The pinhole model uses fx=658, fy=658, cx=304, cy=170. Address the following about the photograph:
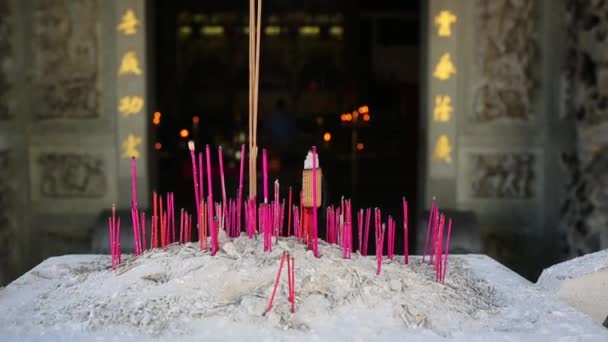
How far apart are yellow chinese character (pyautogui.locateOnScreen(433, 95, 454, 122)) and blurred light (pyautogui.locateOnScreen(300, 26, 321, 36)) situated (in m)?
4.17

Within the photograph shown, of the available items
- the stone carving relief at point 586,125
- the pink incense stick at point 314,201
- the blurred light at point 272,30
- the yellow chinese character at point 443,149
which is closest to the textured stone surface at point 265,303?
the pink incense stick at point 314,201

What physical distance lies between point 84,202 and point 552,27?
2451mm

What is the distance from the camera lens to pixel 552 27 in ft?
10.5

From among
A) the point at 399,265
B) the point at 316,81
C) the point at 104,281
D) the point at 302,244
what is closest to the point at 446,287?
the point at 399,265

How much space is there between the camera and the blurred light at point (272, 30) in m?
7.11

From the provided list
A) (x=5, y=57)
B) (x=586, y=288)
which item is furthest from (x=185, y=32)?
(x=586, y=288)

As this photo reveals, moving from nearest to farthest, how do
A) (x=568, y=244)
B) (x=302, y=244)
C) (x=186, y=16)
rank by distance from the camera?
1. (x=302, y=244)
2. (x=568, y=244)
3. (x=186, y=16)

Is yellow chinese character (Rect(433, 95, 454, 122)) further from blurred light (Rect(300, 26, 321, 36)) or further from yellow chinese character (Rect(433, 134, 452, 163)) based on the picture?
blurred light (Rect(300, 26, 321, 36))

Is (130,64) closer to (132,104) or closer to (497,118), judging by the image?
(132,104)

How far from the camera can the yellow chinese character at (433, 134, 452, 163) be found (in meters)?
3.20

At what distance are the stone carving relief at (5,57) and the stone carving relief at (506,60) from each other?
88.0 inches

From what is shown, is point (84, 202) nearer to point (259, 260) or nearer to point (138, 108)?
point (138, 108)

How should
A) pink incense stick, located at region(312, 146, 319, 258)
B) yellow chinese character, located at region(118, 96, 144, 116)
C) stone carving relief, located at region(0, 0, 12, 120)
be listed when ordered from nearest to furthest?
pink incense stick, located at region(312, 146, 319, 258), stone carving relief, located at region(0, 0, 12, 120), yellow chinese character, located at region(118, 96, 144, 116)

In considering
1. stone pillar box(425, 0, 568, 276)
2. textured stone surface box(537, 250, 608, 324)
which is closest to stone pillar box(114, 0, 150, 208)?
stone pillar box(425, 0, 568, 276)
